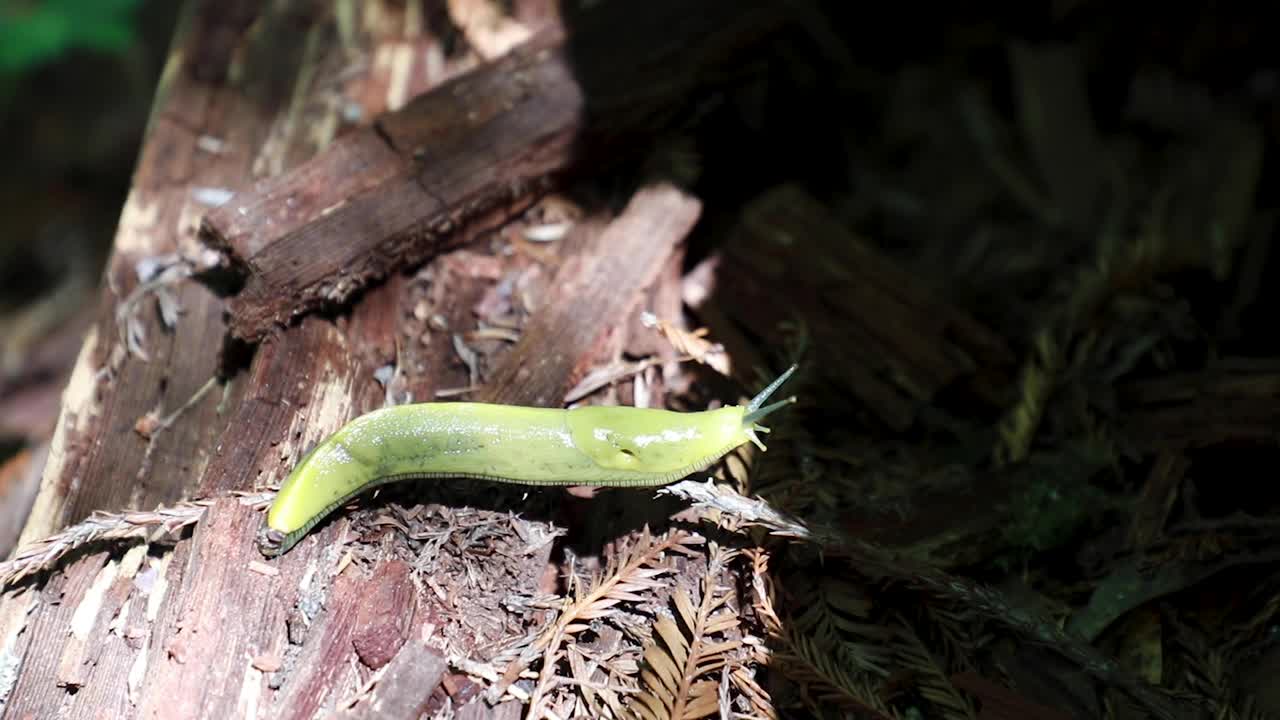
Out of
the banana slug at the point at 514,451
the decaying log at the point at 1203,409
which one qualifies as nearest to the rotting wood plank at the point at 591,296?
the banana slug at the point at 514,451

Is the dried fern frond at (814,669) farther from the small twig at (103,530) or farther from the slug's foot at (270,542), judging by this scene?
the small twig at (103,530)

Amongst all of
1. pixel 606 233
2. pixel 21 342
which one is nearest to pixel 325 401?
pixel 606 233

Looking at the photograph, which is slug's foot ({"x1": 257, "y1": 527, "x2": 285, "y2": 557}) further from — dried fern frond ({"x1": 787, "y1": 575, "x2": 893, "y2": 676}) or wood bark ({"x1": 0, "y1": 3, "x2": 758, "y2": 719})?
dried fern frond ({"x1": 787, "y1": 575, "x2": 893, "y2": 676})

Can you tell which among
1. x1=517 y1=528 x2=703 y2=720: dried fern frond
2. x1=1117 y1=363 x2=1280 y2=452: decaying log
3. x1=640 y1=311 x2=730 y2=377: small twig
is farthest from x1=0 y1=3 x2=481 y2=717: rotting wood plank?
x1=1117 y1=363 x2=1280 y2=452: decaying log

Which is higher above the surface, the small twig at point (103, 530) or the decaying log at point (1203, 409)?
the small twig at point (103, 530)

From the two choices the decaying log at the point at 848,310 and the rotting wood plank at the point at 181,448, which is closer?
the rotting wood plank at the point at 181,448
